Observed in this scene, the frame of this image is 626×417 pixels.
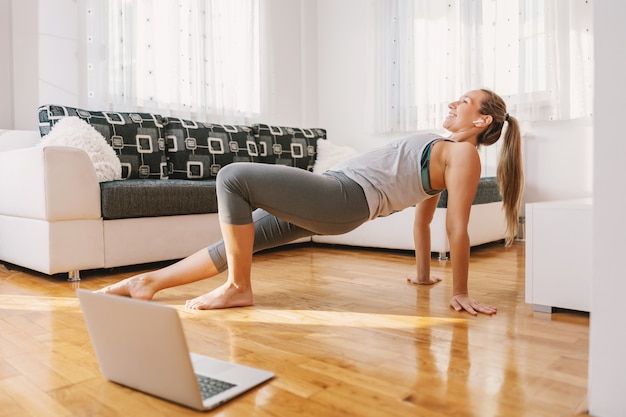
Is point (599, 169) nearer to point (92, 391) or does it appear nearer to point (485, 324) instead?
point (485, 324)

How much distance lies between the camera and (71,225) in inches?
90.4

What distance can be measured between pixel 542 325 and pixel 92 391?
1207 mm

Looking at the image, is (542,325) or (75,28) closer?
(542,325)

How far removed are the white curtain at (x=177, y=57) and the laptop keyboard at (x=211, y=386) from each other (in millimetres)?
2872

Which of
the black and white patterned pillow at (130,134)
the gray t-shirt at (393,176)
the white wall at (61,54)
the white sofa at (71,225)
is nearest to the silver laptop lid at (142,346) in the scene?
the gray t-shirt at (393,176)

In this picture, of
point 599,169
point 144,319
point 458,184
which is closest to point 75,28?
point 458,184

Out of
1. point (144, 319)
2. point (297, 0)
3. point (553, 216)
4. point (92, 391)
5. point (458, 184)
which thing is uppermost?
point (297, 0)

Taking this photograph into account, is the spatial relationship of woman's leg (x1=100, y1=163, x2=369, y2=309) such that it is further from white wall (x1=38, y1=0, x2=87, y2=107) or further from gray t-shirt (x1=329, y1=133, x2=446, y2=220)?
white wall (x1=38, y1=0, x2=87, y2=107)

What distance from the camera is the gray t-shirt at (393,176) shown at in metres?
1.70

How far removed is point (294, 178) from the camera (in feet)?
5.36

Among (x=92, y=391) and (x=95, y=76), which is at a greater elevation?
(x=95, y=76)

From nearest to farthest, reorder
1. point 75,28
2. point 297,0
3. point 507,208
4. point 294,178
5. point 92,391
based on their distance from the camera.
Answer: point 92,391 < point 294,178 < point 507,208 < point 75,28 < point 297,0

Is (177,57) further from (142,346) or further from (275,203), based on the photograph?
(142,346)

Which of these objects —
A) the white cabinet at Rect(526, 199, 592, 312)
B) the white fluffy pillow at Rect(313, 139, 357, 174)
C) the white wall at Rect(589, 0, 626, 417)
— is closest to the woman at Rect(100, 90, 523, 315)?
the white cabinet at Rect(526, 199, 592, 312)
